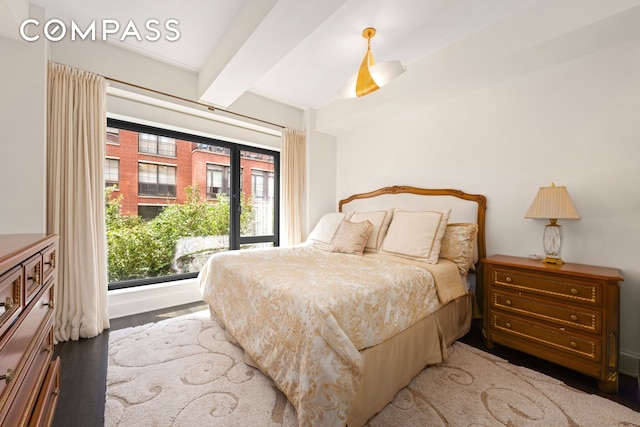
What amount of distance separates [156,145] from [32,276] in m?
2.53

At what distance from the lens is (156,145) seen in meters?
3.13

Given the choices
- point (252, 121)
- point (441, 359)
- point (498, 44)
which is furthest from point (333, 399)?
point (252, 121)

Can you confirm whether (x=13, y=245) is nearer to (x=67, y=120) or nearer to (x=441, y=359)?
(x=67, y=120)

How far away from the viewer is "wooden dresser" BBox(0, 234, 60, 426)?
0.72 meters

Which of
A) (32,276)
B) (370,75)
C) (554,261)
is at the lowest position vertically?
(554,261)

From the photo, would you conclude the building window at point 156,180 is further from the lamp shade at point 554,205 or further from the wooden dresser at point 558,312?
the lamp shade at point 554,205

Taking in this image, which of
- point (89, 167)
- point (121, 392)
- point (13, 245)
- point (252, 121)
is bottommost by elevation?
point (121, 392)

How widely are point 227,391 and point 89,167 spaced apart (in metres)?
2.21

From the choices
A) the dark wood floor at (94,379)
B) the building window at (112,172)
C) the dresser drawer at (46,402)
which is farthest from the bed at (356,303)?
the building window at (112,172)

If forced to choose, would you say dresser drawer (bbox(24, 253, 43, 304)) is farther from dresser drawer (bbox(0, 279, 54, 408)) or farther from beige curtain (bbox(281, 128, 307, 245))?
beige curtain (bbox(281, 128, 307, 245))

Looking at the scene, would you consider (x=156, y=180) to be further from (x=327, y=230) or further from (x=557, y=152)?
(x=557, y=152)

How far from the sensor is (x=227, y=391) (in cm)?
156

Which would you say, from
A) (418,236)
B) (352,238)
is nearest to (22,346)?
(352,238)

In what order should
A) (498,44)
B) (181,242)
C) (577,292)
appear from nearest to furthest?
(577,292), (498,44), (181,242)
